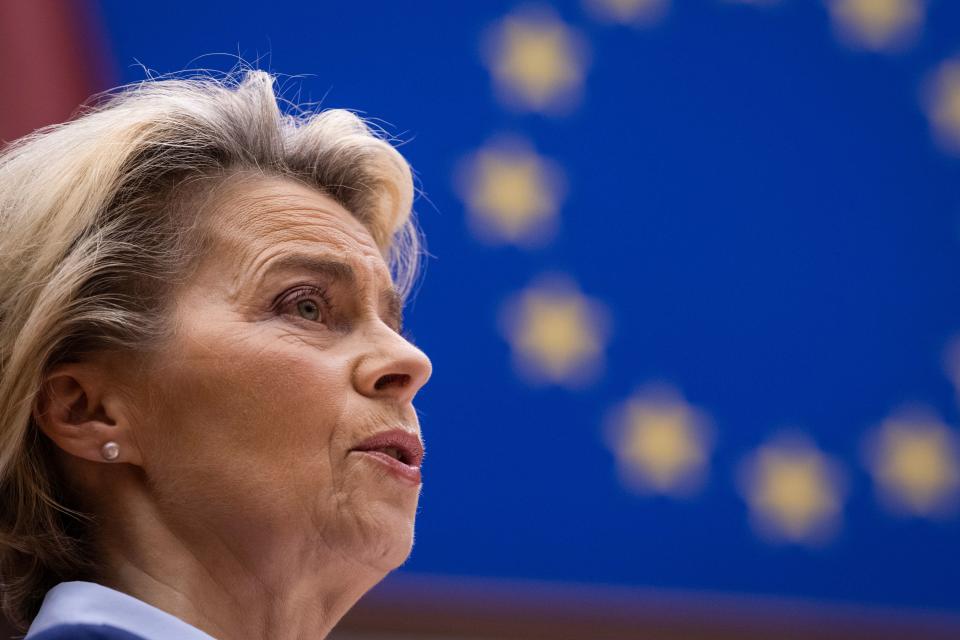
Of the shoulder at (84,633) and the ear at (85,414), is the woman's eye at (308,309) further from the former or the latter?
the shoulder at (84,633)

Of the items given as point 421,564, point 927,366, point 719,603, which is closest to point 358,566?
point 421,564

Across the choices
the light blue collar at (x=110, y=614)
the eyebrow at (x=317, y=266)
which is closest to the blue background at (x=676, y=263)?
the eyebrow at (x=317, y=266)

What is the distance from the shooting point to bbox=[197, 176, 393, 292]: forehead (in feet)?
4.69

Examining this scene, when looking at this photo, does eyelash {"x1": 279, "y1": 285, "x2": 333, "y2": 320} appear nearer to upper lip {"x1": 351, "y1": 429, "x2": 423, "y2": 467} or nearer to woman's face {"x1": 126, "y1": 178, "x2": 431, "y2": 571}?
woman's face {"x1": 126, "y1": 178, "x2": 431, "y2": 571}

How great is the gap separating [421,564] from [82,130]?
120 cm

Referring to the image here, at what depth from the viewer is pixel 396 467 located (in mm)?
1373

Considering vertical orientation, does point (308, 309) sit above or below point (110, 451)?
above

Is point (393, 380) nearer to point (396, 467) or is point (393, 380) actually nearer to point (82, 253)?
point (396, 467)

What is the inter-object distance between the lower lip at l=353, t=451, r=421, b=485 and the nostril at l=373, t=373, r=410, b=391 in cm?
8

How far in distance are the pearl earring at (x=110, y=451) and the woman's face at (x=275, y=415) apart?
25 mm

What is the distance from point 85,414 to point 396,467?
0.35m

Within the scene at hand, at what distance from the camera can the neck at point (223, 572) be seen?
4.41 feet

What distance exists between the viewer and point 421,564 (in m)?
2.43

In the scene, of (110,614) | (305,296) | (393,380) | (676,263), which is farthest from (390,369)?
(676,263)
